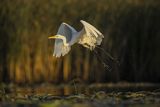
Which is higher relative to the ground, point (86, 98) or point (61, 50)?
point (61, 50)

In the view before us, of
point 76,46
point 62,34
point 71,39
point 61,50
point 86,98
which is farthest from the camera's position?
point 76,46

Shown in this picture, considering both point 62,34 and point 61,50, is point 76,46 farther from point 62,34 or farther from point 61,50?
point 61,50

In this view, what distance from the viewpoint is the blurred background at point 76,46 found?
1506 centimetres

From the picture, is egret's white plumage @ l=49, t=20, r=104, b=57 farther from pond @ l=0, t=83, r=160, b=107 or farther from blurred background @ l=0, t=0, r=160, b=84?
blurred background @ l=0, t=0, r=160, b=84

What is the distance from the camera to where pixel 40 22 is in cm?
1541

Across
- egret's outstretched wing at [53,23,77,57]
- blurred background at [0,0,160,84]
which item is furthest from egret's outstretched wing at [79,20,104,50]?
blurred background at [0,0,160,84]

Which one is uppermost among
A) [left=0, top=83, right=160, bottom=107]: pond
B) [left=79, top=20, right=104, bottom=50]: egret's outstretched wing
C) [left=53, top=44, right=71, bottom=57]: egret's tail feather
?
[left=79, top=20, right=104, bottom=50]: egret's outstretched wing

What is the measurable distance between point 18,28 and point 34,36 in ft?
1.29

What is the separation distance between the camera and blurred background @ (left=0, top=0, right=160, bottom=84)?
1506cm

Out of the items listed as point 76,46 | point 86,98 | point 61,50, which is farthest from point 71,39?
point 76,46

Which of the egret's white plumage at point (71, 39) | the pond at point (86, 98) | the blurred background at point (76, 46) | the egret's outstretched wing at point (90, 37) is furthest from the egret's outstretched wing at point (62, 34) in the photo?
the blurred background at point (76, 46)

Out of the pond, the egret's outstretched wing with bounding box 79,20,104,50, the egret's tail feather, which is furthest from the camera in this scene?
the egret's tail feather

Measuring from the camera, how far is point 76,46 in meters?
15.4

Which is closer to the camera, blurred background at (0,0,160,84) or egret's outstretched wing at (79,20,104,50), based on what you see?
egret's outstretched wing at (79,20,104,50)
